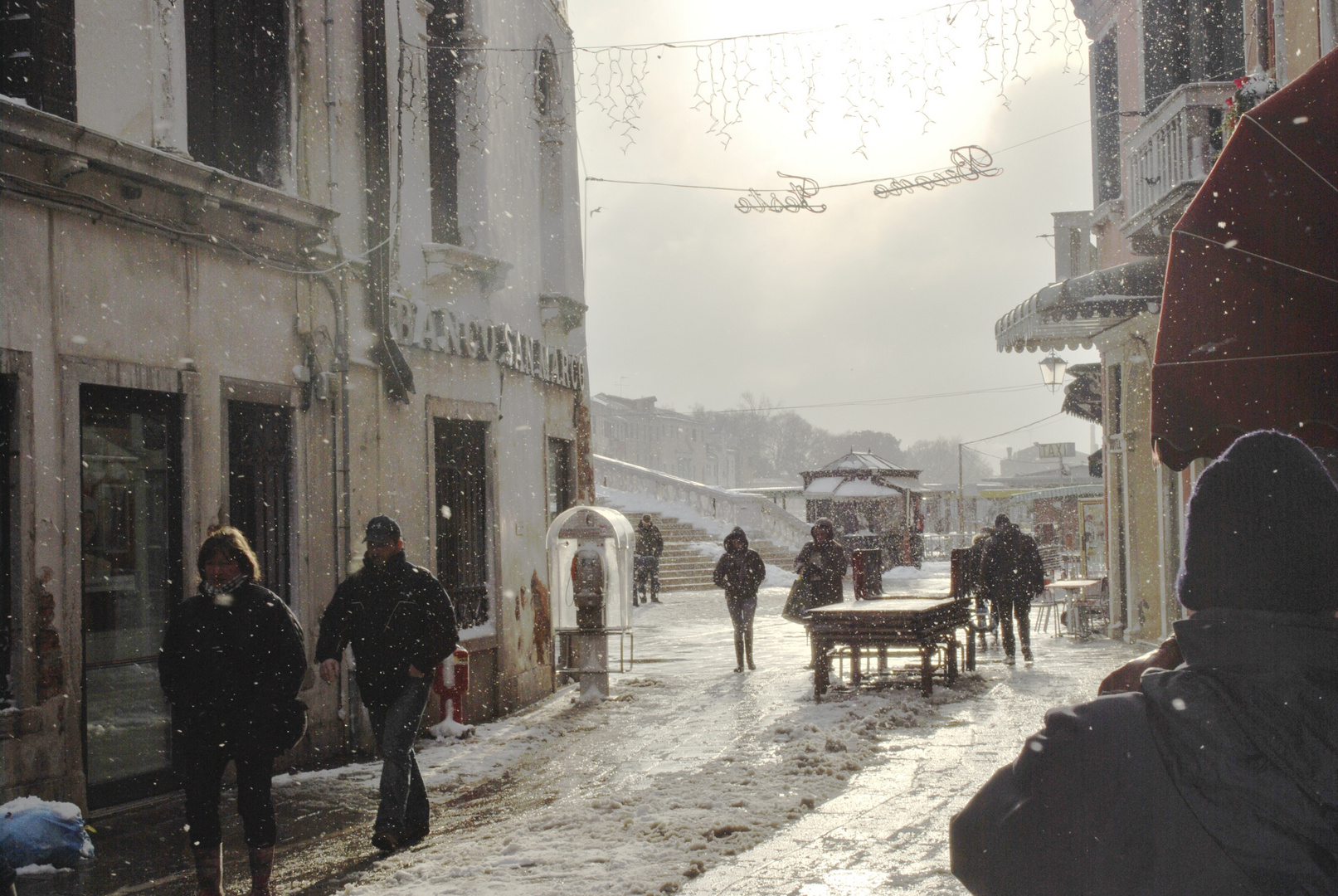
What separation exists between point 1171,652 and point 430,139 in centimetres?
1112

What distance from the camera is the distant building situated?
101 meters

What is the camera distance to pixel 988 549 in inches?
576

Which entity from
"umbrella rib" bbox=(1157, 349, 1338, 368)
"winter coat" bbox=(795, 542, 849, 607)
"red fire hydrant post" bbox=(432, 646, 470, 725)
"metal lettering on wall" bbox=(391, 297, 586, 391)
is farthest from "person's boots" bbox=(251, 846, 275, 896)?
"winter coat" bbox=(795, 542, 849, 607)

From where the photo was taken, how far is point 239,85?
9.41 meters

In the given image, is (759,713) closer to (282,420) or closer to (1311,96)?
(282,420)

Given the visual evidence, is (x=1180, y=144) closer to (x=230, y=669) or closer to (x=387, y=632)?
(x=387, y=632)

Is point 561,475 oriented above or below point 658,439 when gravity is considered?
below

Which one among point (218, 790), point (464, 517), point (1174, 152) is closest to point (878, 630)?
point (464, 517)

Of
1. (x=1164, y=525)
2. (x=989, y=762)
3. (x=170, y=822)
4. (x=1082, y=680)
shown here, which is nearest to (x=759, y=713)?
(x=989, y=762)

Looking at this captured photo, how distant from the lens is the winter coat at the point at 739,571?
530 inches

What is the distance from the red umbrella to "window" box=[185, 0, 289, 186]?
23.6ft

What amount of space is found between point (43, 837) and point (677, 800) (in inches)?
131

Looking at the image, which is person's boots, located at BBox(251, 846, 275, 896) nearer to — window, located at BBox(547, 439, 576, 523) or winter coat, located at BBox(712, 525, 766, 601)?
winter coat, located at BBox(712, 525, 766, 601)

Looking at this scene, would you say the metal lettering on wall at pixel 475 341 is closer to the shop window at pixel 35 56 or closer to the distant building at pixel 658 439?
the shop window at pixel 35 56
